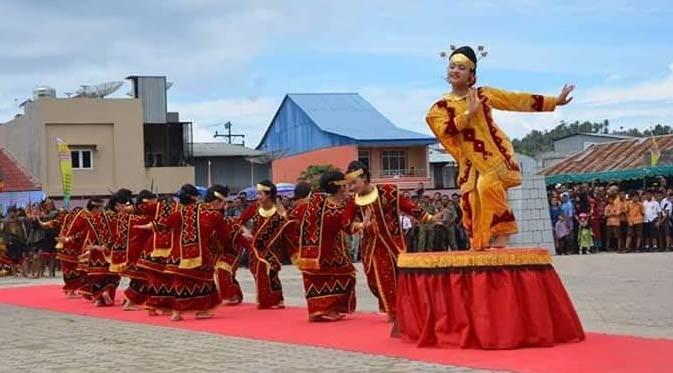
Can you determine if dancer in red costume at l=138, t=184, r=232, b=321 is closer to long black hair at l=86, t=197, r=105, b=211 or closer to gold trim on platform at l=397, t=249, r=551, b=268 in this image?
long black hair at l=86, t=197, r=105, b=211

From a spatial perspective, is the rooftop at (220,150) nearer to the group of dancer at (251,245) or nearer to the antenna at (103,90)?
the antenna at (103,90)

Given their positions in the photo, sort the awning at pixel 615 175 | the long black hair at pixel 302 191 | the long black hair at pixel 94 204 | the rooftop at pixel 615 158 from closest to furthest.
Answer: the long black hair at pixel 302 191
the long black hair at pixel 94 204
the awning at pixel 615 175
the rooftop at pixel 615 158

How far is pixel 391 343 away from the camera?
8.70m

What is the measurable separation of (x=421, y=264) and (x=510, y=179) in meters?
1.00

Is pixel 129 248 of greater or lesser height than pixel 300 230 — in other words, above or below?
below

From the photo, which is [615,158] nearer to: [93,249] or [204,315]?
[93,249]

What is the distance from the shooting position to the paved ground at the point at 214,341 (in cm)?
795

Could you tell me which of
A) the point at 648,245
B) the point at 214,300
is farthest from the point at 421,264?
the point at 648,245

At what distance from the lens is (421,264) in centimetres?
835

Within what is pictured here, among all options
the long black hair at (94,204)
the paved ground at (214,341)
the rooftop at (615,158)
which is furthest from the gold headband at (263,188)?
the rooftop at (615,158)

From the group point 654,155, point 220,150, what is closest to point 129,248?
point 654,155

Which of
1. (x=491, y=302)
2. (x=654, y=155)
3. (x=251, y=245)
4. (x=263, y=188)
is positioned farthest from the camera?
(x=654, y=155)

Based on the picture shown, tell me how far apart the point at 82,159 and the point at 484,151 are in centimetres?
3167

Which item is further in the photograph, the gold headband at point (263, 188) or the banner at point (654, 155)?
the banner at point (654, 155)
